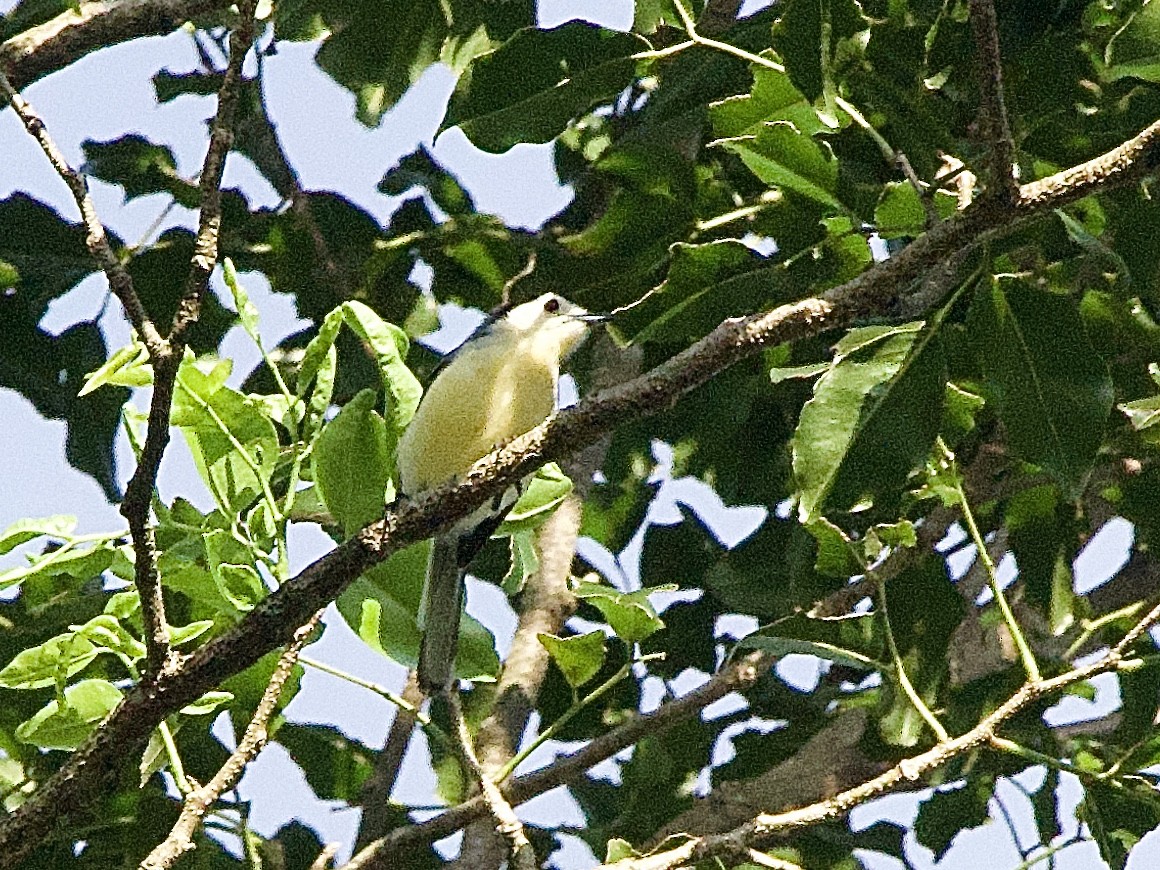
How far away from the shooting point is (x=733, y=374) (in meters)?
3.22

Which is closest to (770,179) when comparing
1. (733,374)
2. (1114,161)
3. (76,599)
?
(1114,161)

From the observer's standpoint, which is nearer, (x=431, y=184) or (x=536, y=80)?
(x=536, y=80)

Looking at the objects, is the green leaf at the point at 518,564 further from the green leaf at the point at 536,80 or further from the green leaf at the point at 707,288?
the green leaf at the point at 536,80

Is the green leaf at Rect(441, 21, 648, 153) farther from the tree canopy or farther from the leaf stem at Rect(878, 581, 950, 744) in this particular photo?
the leaf stem at Rect(878, 581, 950, 744)

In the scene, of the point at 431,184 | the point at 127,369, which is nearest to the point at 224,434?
the point at 127,369

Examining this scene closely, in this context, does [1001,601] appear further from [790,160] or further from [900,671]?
[790,160]

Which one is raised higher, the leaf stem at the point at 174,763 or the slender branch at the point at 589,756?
the leaf stem at the point at 174,763

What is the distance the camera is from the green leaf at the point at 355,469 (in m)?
2.27

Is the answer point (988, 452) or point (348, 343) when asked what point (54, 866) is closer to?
point (348, 343)

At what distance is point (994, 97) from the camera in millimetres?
1774

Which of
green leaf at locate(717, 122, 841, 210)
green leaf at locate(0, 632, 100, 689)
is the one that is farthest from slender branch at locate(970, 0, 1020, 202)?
green leaf at locate(0, 632, 100, 689)

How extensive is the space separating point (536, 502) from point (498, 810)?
0.57m

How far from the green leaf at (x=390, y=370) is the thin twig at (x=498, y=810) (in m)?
0.42

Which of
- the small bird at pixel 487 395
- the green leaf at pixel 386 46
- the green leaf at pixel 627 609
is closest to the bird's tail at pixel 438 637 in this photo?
the green leaf at pixel 627 609
